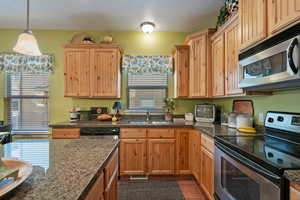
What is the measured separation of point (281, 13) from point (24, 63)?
157 inches

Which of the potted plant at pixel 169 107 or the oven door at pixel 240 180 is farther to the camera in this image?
the potted plant at pixel 169 107

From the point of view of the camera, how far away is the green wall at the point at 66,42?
11.6ft

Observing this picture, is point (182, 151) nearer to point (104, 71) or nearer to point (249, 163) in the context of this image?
point (249, 163)

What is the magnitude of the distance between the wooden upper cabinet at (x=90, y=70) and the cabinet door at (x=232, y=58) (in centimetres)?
185

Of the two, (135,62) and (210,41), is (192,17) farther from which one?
(135,62)

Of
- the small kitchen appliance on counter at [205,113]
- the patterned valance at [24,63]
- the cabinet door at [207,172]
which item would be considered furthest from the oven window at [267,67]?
the patterned valance at [24,63]

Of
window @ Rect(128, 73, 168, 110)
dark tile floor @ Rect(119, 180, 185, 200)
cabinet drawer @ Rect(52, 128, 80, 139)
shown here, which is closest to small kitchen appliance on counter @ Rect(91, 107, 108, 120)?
window @ Rect(128, 73, 168, 110)

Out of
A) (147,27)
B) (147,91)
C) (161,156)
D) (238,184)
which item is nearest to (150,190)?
(161,156)

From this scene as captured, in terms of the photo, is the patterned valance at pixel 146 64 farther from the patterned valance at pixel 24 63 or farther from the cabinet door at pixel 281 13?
the cabinet door at pixel 281 13

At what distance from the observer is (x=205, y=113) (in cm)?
313

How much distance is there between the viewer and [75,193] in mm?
708

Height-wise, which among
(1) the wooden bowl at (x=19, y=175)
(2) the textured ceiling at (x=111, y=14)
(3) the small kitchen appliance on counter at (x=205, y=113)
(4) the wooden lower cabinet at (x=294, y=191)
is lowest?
(4) the wooden lower cabinet at (x=294, y=191)

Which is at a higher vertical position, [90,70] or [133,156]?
[90,70]

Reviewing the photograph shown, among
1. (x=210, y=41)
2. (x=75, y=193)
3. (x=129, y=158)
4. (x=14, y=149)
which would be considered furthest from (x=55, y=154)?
(x=210, y=41)
